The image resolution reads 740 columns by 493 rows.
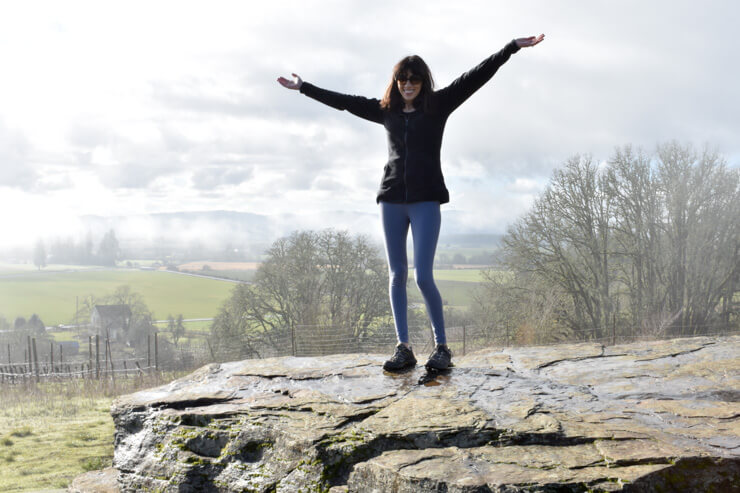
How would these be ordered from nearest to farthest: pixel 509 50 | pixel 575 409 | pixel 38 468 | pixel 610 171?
pixel 575 409
pixel 509 50
pixel 38 468
pixel 610 171

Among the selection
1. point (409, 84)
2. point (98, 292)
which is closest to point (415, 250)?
point (409, 84)

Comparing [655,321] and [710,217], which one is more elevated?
[710,217]

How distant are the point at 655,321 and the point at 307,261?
12914 millimetres

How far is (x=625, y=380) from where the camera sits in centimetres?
393

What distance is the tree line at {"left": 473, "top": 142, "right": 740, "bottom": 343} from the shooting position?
19078 mm

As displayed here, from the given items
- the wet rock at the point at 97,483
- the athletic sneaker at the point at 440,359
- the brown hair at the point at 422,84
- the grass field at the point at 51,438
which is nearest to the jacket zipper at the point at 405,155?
the brown hair at the point at 422,84

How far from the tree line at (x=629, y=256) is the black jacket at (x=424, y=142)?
15.3 meters

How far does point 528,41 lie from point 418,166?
1.12m

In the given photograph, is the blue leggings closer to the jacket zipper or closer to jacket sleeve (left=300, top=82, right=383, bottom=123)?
the jacket zipper

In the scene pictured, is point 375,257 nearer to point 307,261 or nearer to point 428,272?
point 307,261

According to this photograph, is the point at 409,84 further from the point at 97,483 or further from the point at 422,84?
the point at 97,483

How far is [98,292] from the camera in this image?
62844 millimetres

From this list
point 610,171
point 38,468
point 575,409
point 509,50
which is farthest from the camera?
point 610,171

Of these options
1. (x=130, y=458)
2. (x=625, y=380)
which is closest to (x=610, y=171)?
(x=625, y=380)
